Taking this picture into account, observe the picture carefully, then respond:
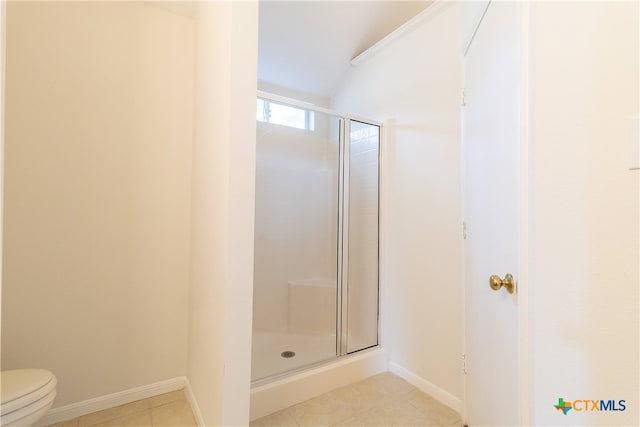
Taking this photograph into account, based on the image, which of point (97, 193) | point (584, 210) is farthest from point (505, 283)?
point (97, 193)

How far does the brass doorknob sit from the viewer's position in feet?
3.27

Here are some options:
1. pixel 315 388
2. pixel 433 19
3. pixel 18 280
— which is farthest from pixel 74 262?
pixel 433 19

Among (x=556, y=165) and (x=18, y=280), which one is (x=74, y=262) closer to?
(x=18, y=280)

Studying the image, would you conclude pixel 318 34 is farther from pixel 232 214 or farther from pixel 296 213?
pixel 232 214

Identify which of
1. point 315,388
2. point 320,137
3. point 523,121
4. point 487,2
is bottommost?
point 315,388

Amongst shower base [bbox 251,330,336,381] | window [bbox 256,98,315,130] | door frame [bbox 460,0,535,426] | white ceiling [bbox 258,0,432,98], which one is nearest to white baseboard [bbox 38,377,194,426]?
shower base [bbox 251,330,336,381]

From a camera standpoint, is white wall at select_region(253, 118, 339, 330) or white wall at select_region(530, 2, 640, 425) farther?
white wall at select_region(253, 118, 339, 330)

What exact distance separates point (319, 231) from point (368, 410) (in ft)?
3.79

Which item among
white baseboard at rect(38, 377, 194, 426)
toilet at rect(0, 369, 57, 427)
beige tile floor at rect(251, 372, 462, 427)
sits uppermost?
toilet at rect(0, 369, 57, 427)

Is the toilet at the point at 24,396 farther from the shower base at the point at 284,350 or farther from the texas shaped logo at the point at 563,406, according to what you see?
the texas shaped logo at the point at 563,406

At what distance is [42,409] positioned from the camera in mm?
1250

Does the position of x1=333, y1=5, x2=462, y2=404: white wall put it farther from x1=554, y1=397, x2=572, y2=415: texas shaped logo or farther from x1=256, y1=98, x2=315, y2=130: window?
x1=554, y1=397, x2=572, y2=415: texas shaped logo

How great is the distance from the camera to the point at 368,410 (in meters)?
1.68

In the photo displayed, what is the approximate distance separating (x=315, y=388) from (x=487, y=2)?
2121 mm
